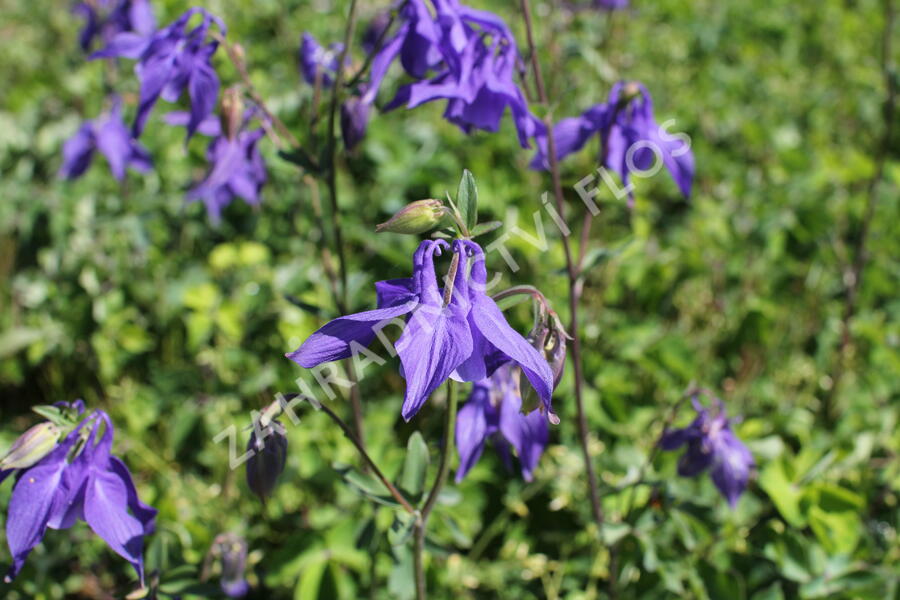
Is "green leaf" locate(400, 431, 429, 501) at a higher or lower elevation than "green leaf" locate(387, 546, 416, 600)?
higher

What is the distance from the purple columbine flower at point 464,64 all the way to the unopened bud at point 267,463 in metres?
0.68

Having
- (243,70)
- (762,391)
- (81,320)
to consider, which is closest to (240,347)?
(81,320)

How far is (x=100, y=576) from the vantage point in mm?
2393

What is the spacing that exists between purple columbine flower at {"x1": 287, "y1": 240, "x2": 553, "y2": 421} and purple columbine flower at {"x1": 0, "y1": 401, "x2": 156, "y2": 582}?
0.56 meters

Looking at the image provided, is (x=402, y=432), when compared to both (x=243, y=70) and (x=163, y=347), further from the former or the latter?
(x=243, y=70)

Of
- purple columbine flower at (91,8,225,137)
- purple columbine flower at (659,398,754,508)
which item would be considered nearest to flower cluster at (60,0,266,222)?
purple columbine flower at (91,8,225,137)

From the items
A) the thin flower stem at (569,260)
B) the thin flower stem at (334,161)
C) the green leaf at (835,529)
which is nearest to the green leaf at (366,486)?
the thin flower stem at (334,161)

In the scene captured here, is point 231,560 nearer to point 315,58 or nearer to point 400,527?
point 400,527

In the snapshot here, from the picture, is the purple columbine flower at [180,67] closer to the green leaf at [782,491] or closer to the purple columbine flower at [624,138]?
the purple columbine flower at [624,138]

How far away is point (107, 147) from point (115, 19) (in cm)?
52

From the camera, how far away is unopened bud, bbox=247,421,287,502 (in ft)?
4.90

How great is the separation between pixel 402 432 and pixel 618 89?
1417mm

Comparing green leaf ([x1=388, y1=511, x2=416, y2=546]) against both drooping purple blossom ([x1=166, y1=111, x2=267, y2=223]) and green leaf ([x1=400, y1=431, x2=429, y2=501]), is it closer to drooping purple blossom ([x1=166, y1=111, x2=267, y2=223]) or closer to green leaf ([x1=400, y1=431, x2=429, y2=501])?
green leaf ([x1=400, y1=431, x2=429, y2=501])

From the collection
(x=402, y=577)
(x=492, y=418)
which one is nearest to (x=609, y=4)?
(x=492, y=418)
